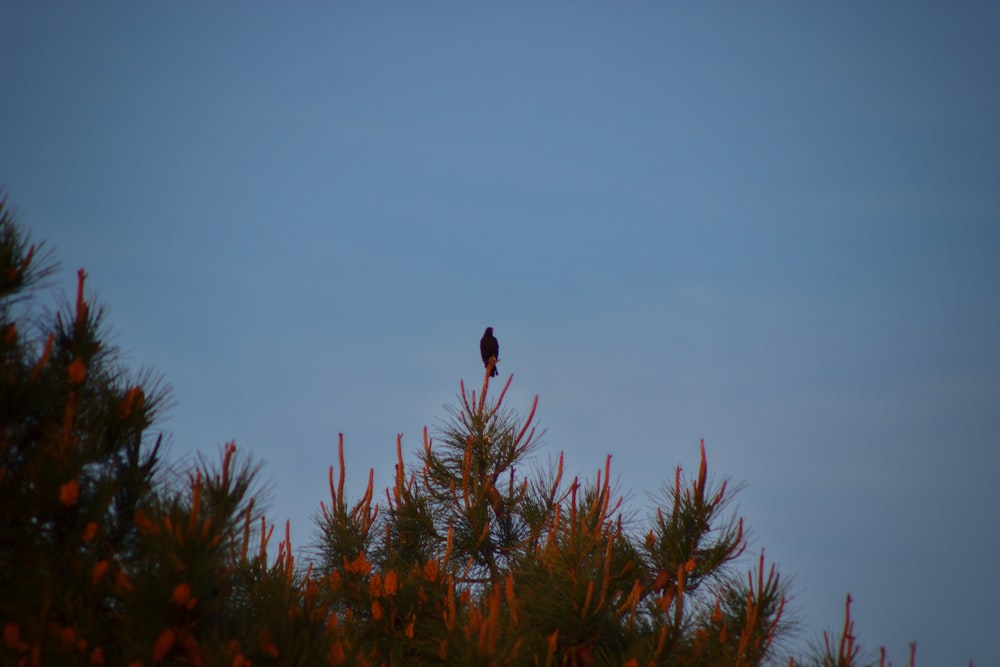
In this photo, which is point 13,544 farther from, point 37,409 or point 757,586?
point 757,586

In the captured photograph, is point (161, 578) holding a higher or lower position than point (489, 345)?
lower

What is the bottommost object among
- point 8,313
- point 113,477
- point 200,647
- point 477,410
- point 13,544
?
point 200,647

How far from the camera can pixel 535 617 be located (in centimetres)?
497

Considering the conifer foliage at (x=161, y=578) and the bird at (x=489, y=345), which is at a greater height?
the bird at (x=489, y=345)

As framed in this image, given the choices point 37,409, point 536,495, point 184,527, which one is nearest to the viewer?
point 184,527

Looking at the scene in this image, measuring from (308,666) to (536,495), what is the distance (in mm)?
3716

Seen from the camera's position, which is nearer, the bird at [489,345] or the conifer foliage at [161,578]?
the conifer foliage at [161,578]

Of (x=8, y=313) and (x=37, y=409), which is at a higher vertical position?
(x=8, y=313)

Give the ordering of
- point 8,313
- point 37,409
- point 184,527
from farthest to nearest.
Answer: point 8,313, point 37,409, point 184,527

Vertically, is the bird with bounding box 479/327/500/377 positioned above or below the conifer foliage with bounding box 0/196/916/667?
above

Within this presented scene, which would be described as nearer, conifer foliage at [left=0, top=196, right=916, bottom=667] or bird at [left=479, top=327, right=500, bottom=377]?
conifer foliage at [left=0, top=196, right=916, bottom=667]

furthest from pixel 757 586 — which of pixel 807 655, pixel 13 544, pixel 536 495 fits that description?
pixel 13 544

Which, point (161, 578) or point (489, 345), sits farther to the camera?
point (489, 345)

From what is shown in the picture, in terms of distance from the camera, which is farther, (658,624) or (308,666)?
(658,624)
